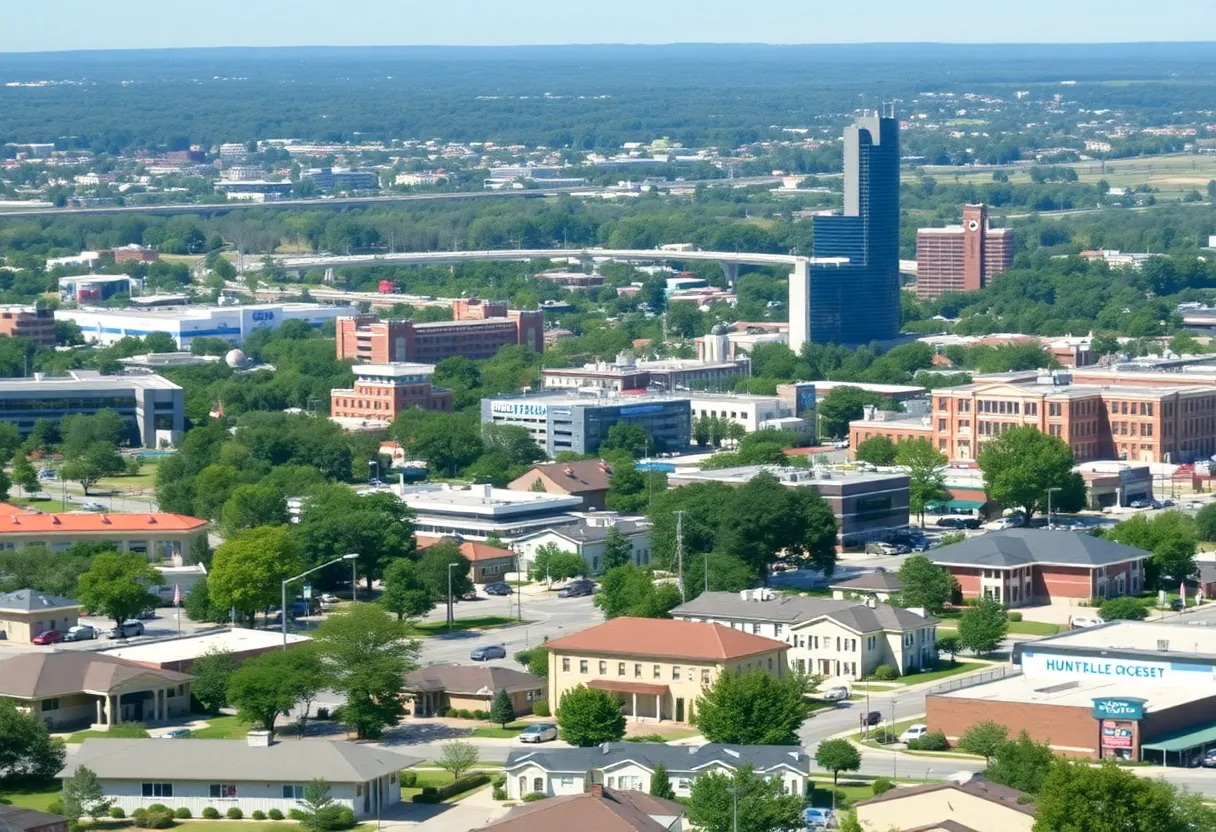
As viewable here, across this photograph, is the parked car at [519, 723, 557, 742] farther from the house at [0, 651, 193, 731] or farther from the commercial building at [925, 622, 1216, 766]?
the house at [0, 651, 193, 731]

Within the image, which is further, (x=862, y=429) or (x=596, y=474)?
(x=862, y=429)

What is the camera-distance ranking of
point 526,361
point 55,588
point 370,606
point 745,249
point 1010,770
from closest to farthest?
point 1010,770
point 370,606
point 55,588
point 526,361
point 745,249

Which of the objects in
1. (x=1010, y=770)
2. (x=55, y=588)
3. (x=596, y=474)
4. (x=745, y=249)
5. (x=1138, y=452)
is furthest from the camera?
(x=745, y=249)

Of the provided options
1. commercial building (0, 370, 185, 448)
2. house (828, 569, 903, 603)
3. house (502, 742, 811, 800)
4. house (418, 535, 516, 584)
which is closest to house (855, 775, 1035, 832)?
house (502, 742, 811, 800)

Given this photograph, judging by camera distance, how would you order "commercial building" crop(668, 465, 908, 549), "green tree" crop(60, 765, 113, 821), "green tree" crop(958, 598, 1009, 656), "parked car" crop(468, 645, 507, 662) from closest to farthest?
"green tree" crop(60, 765, 113, 821) → "green tree" crop(958, 598, 1009, 656) → "parked car" crop(468, 645, 507, 662) → "commercial building" crop(668, 465, 908, 549)

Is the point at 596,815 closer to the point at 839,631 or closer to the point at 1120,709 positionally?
the point at 1120,709

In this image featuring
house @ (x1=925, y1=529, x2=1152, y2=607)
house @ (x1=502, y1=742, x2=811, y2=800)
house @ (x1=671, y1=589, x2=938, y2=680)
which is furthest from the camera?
house @ (x1=925, y1=529, x2=1152, y2=607)

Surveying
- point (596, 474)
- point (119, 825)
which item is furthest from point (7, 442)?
point (119, 825)

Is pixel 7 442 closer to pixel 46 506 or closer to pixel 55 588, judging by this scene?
pixel 46 506
